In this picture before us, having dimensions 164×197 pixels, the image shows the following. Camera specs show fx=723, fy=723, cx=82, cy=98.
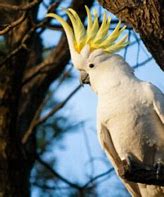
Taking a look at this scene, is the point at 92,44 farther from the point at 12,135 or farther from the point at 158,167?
the point at 12,135

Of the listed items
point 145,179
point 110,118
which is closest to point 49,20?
point 110,118

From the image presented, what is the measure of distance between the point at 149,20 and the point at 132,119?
42 cm

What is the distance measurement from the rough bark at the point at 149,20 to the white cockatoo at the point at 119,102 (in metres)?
0.12

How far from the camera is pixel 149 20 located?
2951 millimetres

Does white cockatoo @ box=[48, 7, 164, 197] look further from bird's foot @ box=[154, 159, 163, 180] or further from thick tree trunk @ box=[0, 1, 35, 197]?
thick tree trunk @ box=[0, 1, 35, 197]

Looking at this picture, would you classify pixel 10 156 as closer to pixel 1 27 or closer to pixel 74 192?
pixel 1 27

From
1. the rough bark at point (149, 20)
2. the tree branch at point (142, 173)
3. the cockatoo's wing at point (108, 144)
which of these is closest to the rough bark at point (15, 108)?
the rough bark at point (149, 20)

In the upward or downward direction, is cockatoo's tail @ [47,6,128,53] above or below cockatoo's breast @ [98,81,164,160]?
above

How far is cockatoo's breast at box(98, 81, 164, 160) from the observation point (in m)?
2.85

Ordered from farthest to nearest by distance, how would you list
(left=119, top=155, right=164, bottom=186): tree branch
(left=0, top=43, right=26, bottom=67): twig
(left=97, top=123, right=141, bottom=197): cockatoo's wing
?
(left=0, top=43, right=26, bottom=67): twig
(left=97, top=123, right=141, bottom=197): cockatoo's wing
(left=119, top=155, right=164, bottom=186): tree branch

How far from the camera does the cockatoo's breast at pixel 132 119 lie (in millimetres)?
2854

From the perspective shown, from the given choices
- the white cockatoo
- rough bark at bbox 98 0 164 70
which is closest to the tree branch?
the white cockatoo

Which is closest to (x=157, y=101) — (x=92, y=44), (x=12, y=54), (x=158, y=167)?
(x=158, y=167)

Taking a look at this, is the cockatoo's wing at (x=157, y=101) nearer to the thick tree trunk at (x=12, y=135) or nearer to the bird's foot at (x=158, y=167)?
the bird's foot at (x=158, y=167)
